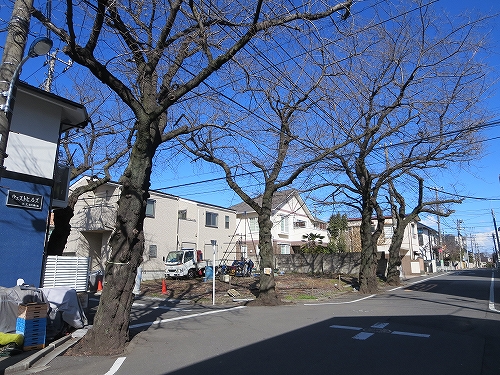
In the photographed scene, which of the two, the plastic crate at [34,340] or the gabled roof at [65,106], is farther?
the gabled roof at [65,106]

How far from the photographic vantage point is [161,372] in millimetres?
6203

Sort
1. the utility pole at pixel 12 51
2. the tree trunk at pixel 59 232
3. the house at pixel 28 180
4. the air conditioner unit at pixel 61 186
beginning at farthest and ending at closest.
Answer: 1. the tree trunk at pixel 59 232
2. the air conditioner unit at pixel 61 186
3. the house at pixel 28 180
4. the utility pole at pixel 12 51

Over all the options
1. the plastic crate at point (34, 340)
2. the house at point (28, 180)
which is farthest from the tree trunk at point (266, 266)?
the plastic crate at point (34, 340)

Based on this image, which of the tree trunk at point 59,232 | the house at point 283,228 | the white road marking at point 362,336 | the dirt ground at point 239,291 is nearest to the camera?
the white road marking at point 362,336

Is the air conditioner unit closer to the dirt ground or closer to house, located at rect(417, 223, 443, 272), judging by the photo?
the dirt ground

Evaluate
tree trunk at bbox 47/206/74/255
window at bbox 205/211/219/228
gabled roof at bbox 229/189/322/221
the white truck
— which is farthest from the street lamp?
window at bbox 205/211/219/228

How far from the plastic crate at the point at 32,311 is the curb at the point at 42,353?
0.65 m

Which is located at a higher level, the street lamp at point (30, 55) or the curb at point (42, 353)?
the street lamp at point (30, 55)

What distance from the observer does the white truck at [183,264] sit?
2639 cm

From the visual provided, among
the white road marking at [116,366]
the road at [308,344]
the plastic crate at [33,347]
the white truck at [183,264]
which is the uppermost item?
the white truck at [183,264]

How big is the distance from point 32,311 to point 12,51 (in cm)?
484

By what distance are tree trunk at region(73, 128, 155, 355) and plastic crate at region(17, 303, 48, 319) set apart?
3.26 feet

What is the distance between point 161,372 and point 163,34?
21.3 ft

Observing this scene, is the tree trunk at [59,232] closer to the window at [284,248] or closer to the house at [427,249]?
the window at [284,248]
